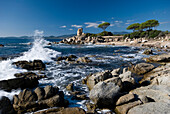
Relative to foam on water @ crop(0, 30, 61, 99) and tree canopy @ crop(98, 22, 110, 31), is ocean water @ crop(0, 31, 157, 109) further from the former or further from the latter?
tree canopy @ crop(98, 22, 110, 31)

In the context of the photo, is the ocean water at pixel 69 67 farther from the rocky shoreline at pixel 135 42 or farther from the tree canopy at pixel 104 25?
the tree canopy at pixel 104 25

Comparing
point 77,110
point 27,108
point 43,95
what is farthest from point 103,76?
point 27,108

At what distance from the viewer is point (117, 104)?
614cm

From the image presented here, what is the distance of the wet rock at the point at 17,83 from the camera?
7980 mm

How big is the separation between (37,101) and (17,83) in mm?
3538

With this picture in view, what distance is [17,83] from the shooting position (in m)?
8.51

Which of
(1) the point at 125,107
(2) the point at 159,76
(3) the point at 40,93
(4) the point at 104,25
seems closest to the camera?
(1) the point at 125,107

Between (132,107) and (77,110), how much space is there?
9.20 feet

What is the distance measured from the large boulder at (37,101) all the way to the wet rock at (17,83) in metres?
Answer: 2.45

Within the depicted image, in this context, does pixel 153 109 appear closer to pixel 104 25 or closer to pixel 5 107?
pixel 5 107

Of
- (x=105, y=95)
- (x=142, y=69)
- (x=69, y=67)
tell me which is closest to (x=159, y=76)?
(x=142, y=69)

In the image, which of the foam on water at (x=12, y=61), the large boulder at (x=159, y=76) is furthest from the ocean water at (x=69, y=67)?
the large boulder at (x=159, y=76)

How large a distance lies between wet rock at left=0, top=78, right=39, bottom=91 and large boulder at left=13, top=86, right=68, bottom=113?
245 cm

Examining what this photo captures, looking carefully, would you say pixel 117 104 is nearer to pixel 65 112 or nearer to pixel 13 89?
pixel 65 112
